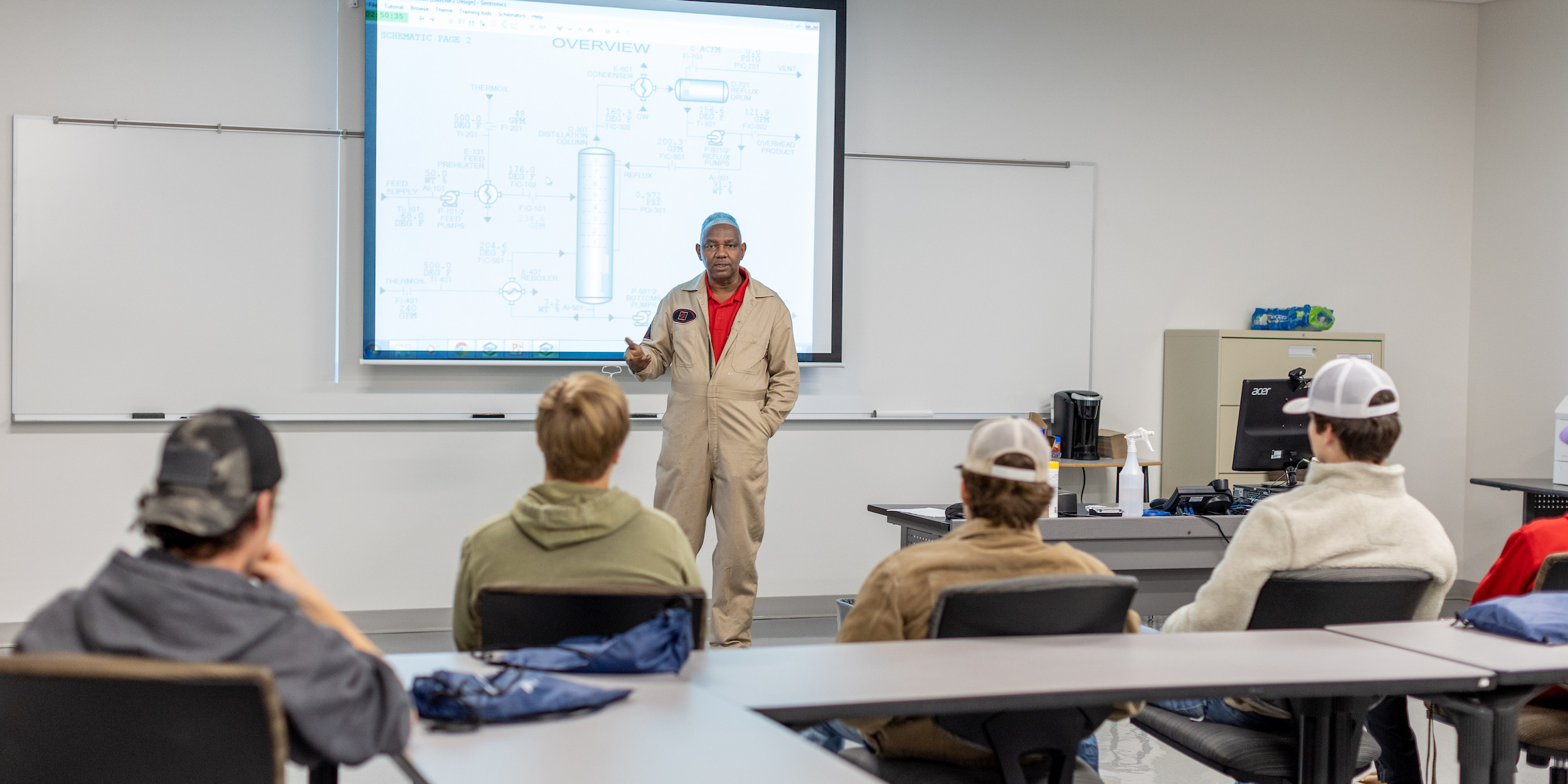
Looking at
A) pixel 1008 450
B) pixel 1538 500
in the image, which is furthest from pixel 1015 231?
pixel 1008 450

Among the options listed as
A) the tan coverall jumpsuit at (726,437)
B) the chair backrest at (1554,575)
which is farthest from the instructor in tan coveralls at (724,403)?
the chair backrest at (1554,575)

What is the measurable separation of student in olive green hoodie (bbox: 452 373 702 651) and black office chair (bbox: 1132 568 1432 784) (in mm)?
1065

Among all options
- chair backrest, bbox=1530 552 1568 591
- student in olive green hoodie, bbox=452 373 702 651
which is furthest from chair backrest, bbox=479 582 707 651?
chair backrest, bbox=1530 552 1568 591

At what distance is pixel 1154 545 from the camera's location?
10.7 ft

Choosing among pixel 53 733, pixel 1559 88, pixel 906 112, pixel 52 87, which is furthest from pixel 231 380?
pixel 1559 88

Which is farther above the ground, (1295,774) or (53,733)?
(53,733)

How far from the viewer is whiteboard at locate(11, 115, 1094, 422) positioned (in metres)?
4.47

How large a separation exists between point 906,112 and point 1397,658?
382 cm

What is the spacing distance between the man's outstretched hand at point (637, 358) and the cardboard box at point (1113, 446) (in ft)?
7.41

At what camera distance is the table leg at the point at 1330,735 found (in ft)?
6.66

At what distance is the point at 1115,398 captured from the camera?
5652 millimetres

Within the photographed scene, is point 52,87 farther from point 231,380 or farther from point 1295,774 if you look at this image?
point 1295,774

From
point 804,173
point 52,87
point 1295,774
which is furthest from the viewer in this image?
point 804,173

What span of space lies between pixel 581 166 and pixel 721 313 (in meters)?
0.99
